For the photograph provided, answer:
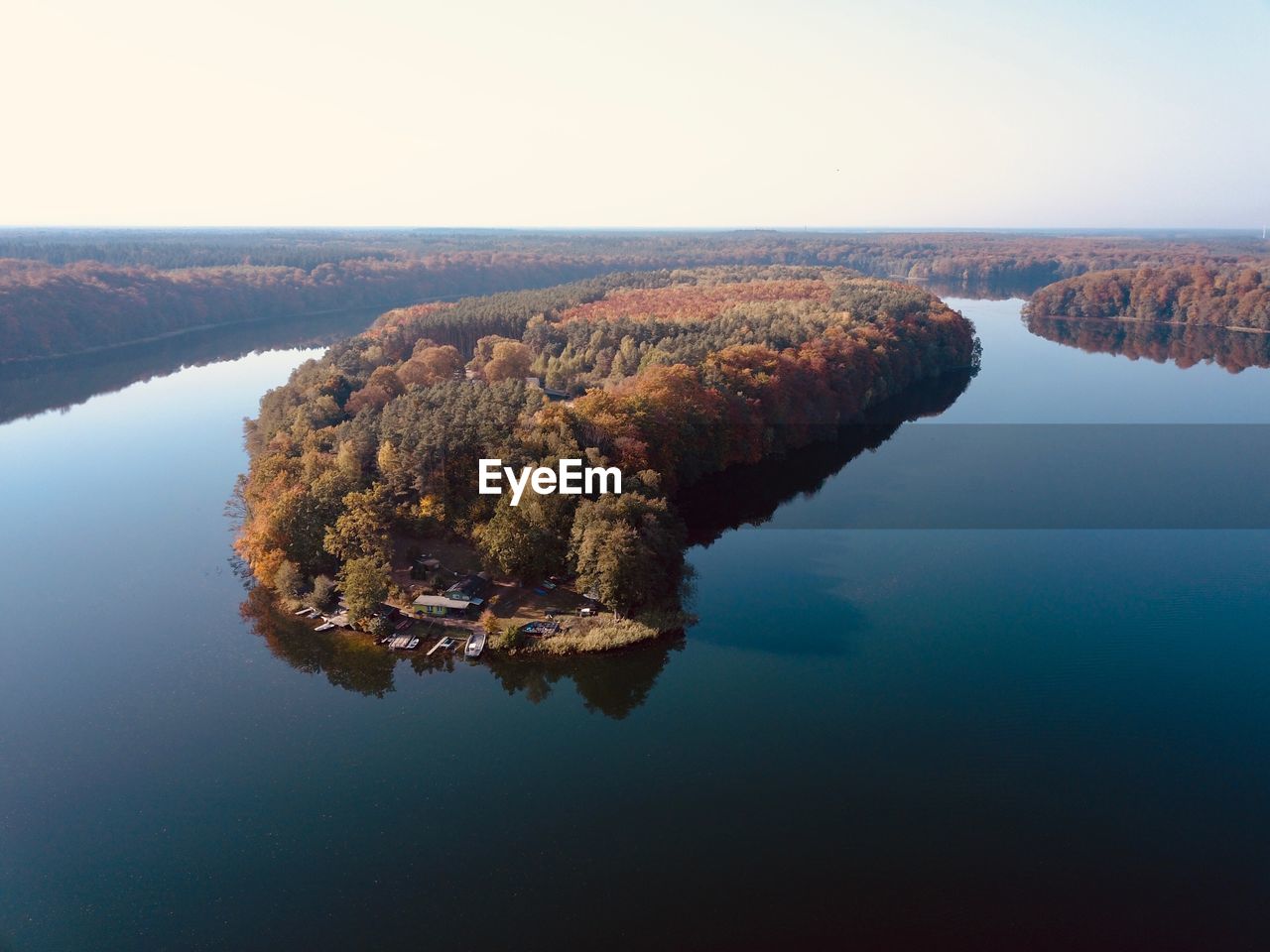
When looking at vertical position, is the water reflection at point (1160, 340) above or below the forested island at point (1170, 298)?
below

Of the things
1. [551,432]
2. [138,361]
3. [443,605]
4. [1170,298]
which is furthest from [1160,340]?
[138,361]

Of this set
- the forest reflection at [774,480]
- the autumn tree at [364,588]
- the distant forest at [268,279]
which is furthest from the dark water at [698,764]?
the distant forest at [268,279]

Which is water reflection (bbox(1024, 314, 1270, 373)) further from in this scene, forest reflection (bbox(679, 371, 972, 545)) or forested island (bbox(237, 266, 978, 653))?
forest reflection (bbox(679, 371, 972, 545))

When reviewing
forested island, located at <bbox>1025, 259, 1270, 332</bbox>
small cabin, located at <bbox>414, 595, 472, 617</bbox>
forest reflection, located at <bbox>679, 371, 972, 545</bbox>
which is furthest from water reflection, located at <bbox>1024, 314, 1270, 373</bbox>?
small cabin, located at <bbox>414, 595, 472, 617</bbox>

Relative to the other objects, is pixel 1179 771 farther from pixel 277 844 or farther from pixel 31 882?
pixel 31 882

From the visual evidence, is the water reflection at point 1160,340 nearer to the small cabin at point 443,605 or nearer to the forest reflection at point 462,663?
the forest reflection at point 462,663

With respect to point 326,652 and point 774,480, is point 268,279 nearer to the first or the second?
point 774,480
